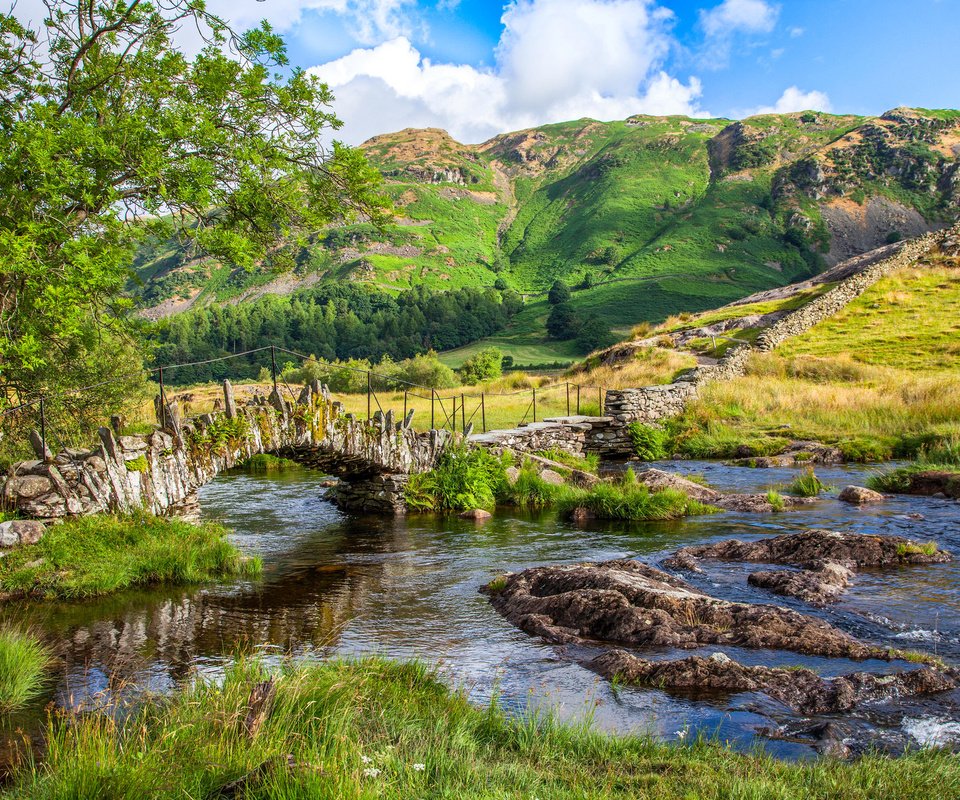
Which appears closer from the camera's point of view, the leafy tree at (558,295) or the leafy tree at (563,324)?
the leafy tree at (563,324)

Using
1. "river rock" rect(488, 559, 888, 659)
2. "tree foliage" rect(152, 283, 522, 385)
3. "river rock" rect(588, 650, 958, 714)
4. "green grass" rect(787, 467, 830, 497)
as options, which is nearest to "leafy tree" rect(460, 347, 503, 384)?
"green grass" rect(787, 467, 830, 497)

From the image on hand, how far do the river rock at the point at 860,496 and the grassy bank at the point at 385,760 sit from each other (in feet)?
42.6

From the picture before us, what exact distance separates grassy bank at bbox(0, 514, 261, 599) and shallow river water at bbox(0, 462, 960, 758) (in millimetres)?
399

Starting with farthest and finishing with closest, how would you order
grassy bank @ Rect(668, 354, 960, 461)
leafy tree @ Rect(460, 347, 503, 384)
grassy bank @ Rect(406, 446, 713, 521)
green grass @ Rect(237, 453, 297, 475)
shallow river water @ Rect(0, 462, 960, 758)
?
leafy tree @ Rect(460, 347, 503, 384) < green grass @ Rect(237, 453, 297, 475) < grassy bank @ Rect(668, 354, 960, 461) < grassy bank @ Rect(406, 446, 713, 521) < shallow river water @ Rect(0, 462, 960, 758)

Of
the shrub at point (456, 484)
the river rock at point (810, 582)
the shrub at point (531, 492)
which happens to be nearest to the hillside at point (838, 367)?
the shrub at point (531, 492)

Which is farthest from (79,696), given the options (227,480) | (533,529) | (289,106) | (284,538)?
(227,480)

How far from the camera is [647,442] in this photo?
94.0 feet

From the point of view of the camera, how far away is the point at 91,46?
13.7 metres

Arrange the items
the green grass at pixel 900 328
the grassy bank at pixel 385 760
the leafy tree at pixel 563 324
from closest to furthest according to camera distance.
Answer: the grassy bank at pixel 385 760
the green grass at pixel 900 328
the leafy tree at pixel 563 324

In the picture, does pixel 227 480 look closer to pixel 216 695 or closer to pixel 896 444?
pixel 216 695

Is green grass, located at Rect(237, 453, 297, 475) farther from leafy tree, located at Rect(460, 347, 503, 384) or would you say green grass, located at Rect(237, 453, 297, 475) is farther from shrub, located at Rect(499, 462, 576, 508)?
leafy tree, located at Rect(460, 347, 503, 384)

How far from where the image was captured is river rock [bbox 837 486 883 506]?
17391 millimetres

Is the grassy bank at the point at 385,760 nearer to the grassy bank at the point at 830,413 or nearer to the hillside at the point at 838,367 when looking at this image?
the hillside at the point at 838,367

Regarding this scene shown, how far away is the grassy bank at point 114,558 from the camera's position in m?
10.9
